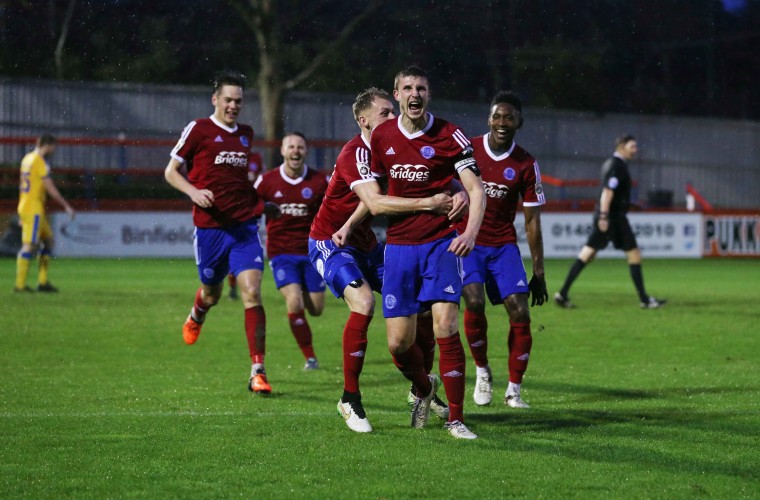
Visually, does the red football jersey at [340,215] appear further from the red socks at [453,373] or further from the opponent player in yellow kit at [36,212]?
the opponent player in yellow kit at [36,212]

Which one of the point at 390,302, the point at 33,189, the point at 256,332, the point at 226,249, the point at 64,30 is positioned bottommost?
the point at 256,332

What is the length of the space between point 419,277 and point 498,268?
63.1 inches

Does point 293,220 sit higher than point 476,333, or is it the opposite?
point 293,220

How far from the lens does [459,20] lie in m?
40.6

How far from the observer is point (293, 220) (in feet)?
35.5

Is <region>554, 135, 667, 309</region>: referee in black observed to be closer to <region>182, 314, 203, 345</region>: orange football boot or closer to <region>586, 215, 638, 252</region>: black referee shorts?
<region>586, 215, 638, 252</region>: black referee shorts

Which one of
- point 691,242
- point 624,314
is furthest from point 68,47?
point 624,314

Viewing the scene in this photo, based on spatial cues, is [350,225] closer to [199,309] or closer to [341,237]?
[341,237]

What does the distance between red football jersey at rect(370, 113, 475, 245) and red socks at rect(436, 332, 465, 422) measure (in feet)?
2.03

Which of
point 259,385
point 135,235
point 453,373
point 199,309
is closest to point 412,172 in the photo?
point 453,373

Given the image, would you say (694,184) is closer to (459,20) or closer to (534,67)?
(534,67)

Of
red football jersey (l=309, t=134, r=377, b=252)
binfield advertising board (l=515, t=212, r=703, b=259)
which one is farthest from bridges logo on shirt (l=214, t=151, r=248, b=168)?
binfield advertising board (l=515, t=212, r=703, b=259)

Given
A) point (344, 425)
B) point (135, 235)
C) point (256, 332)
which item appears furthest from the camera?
point (135, 235)

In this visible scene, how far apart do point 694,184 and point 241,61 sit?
15.2m
